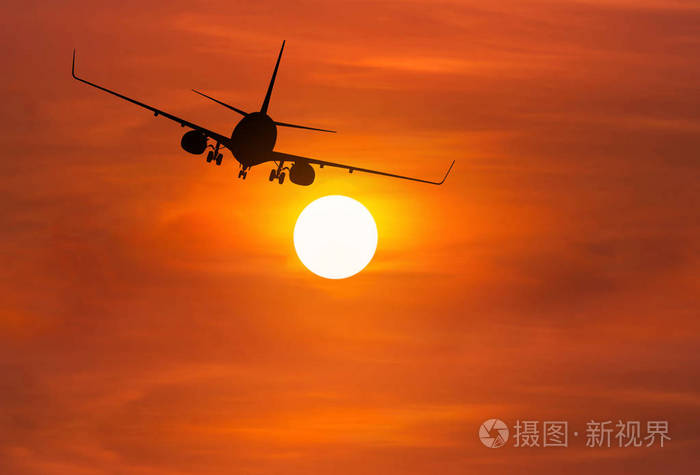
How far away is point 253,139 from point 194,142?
23.6 ft

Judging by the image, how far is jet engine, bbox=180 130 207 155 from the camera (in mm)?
143625

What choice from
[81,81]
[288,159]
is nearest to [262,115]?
[288,159]

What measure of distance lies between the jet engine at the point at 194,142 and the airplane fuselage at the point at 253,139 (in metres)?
3.63

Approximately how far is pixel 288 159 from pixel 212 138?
26.9 ft

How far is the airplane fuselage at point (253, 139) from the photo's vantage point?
141 meters

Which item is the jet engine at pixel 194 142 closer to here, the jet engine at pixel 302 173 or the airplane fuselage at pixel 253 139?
the airplane fuselage at pixel 253 139

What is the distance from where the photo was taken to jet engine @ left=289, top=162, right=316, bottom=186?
478ft

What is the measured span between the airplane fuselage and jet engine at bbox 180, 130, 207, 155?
11.9 ft

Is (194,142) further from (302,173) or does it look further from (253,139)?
(302,173)

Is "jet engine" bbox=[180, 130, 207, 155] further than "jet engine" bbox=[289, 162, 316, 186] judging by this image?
No

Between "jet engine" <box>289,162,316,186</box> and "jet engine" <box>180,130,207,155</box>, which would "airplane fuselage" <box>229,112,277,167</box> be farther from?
"jet engine" <box>289,162,316,186</box>

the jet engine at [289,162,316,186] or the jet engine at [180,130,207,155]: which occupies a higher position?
the jet engine at [289,162,316,186]

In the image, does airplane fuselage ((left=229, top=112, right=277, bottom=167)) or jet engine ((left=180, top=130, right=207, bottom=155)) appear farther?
jet engine ((left=180, top=130, right=207, bottom=155))

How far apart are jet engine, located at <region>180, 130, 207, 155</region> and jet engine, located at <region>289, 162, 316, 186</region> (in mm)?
9706
